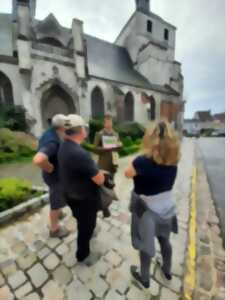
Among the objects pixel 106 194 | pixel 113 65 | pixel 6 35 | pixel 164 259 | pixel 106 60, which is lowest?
pixel 164 259

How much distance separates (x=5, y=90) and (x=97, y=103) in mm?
7791

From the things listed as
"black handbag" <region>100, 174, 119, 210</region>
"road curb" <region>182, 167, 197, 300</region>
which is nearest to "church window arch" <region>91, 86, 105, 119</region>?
"road curb" <region>182, 167, 197, 300</region>

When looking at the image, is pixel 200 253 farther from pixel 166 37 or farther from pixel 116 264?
pixel 166 37

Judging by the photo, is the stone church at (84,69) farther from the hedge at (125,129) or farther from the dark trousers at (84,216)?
the dark trousers at (84,216)

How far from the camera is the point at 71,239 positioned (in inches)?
106

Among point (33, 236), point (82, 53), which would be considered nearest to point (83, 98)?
point (82, 53)

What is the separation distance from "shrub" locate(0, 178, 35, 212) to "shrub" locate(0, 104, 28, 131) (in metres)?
9.65

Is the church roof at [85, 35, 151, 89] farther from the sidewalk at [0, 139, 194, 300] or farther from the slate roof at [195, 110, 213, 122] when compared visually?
the slate roof at [195, 110, 213, 122]

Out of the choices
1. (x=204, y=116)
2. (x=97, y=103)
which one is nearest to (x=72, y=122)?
(x=97, y=103)

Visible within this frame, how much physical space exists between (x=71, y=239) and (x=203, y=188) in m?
4.28

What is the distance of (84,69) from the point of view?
15117 mm

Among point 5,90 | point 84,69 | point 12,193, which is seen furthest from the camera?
point 84,69

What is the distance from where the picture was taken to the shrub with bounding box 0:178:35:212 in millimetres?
3396

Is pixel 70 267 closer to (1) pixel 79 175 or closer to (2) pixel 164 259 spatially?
(2) pixel 164 259
